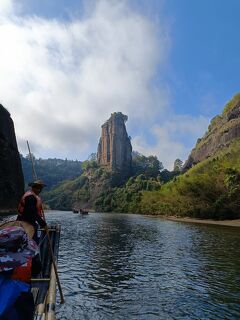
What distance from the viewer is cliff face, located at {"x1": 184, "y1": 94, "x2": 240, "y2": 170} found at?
164375mm

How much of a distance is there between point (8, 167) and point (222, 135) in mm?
132264

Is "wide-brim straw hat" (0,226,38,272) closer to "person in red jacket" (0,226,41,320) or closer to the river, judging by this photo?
"person in red jacket" (0,226,41,320)

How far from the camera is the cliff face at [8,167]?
54.3 meters

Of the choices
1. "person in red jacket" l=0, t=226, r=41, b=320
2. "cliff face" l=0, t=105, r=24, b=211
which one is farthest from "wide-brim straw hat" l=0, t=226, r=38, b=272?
"cliff face" l=0, t=105, r=24, b=211

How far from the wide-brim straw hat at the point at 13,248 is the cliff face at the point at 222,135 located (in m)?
165

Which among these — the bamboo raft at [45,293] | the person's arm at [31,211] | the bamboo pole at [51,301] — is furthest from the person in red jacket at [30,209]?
the bamboo pole at [51,301]

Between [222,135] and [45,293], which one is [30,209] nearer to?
[45,293]

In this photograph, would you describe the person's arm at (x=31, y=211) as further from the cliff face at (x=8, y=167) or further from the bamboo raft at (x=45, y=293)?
the cliff face at (x=8, y=167)

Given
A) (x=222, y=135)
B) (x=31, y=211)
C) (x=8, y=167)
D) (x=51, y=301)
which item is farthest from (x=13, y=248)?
(x=222, y=135)

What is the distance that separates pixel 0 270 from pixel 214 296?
44.8ft

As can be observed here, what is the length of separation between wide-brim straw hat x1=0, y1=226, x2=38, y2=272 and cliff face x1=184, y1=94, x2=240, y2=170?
16495 centimetres

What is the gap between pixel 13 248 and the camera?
4.87 metres

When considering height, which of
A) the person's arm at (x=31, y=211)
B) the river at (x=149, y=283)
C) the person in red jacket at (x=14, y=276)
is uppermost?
the person's arm at (x=31, y=211)

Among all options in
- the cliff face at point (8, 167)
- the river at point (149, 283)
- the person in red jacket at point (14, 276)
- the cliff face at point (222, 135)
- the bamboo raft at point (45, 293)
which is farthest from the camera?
the cliff face at point (222, 135)
